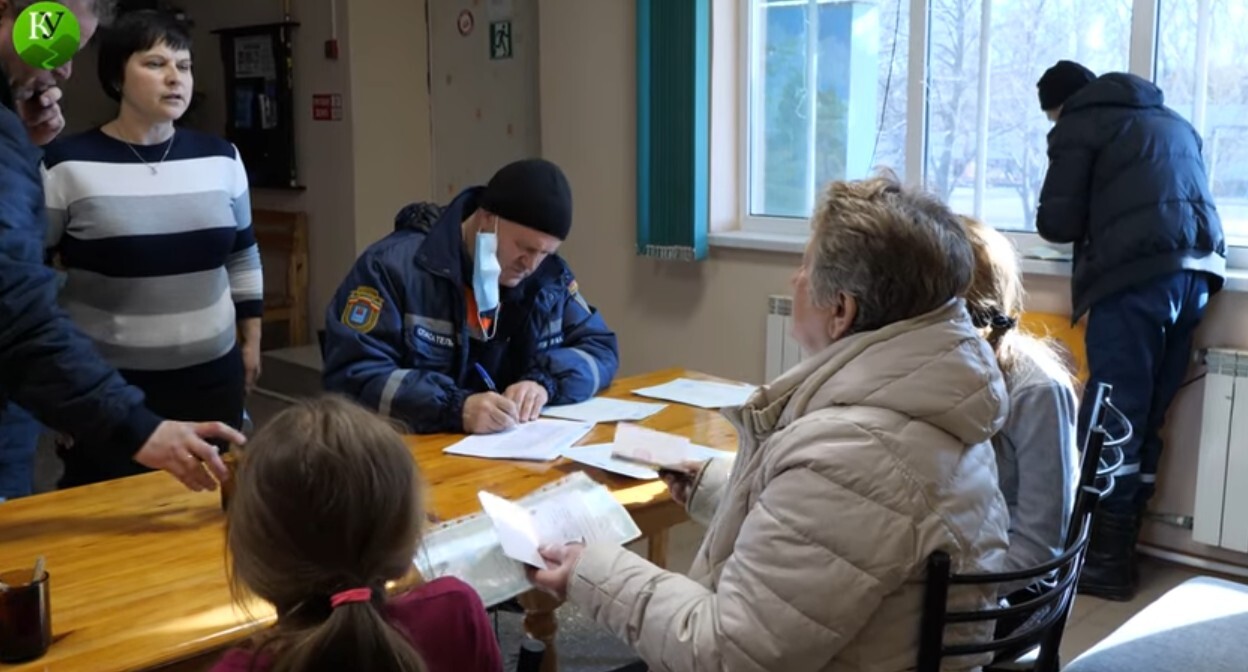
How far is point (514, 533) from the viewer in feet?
4.93

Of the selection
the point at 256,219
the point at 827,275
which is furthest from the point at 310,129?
the point at 827,275

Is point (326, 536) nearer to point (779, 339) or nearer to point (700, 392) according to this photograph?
point (700, 392)

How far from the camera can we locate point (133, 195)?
2.33 m

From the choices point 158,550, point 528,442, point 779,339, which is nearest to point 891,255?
point 528,442

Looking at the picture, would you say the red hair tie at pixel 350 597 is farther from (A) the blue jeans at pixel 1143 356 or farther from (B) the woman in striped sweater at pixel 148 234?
(A) the blue jeans at pixel 1143 356

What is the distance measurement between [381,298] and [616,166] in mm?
2349

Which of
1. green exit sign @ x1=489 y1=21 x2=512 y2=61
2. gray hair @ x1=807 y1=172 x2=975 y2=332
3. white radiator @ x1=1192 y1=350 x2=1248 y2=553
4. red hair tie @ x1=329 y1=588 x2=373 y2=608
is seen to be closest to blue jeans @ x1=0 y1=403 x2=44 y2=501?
red hair tie @ x1=329 y1=588 x2=373 y2=608

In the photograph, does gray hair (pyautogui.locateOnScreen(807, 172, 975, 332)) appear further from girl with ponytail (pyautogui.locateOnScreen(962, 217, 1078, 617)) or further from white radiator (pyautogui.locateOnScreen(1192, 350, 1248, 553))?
white radiator (pyautogui.locateOnScreen(1192, 350, 1248, 553))

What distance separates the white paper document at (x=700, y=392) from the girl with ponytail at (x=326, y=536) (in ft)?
4.51

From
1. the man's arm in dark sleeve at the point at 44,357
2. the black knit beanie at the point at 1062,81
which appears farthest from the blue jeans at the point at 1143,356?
the man's arm in dark sleeve at the point at 44,357

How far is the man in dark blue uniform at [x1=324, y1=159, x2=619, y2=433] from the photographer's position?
2.15m

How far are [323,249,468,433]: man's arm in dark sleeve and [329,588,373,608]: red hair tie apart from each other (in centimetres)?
115

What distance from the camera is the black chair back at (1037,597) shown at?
4.03 feet

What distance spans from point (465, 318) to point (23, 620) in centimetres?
119
